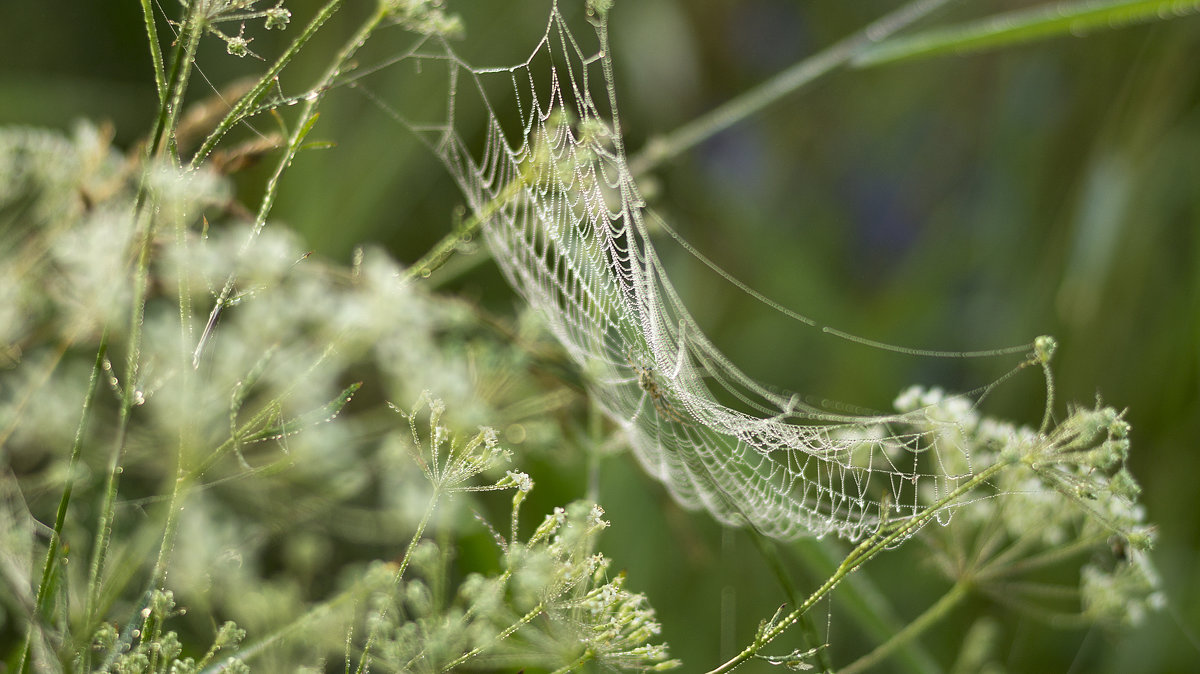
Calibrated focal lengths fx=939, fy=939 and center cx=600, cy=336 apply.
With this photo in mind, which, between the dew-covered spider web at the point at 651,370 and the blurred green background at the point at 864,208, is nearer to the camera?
the dew-covered spider web at the point at 651,370

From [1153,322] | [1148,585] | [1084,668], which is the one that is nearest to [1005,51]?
[1153,322]

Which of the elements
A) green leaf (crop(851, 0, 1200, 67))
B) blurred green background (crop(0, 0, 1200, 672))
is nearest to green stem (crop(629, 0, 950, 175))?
green leaf (crop(851, 0, 1200, 67))

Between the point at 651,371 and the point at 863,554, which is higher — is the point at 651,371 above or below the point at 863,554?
above

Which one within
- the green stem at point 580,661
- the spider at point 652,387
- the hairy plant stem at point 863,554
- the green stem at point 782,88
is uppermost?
the green stem at point 782,88

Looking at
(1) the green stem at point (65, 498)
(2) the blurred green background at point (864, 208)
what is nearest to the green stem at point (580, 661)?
(1) the green stem at point (65, 498)

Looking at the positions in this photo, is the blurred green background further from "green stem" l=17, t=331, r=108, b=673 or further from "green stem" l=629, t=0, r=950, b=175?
"green stem" l=17, t=331, r=108, b=673

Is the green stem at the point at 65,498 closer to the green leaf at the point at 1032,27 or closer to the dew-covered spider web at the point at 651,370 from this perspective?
the dew-covered spider web at the point at 651,370

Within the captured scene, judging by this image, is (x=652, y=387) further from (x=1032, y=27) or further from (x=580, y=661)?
(x=1032, y=27)

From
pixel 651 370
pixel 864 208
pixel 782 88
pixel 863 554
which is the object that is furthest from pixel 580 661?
pixel 864 208

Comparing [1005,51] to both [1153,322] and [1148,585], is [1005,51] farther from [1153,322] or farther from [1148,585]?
[1148,585]
